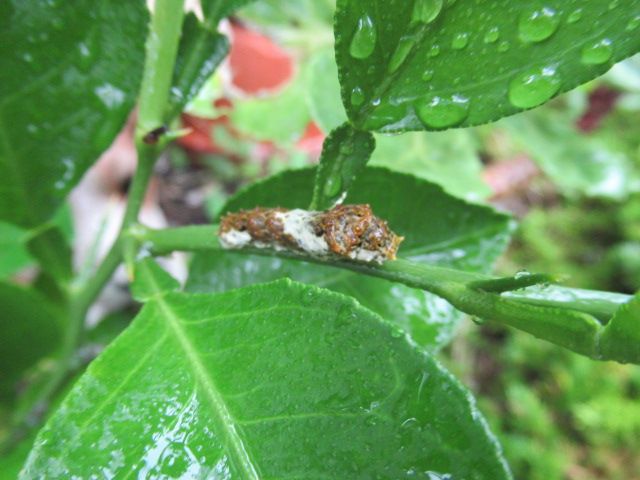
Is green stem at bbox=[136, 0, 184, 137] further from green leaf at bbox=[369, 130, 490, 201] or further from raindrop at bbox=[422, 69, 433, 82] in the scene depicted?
green leaf at bbox=[369, 130, 490, 201]

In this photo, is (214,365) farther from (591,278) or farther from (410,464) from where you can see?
(591,278)

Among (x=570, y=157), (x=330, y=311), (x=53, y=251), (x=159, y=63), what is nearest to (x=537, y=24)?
(x=330, y=311)

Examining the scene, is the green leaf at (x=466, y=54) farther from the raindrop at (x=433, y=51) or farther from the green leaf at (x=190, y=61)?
the green leaf at (x=190, y=61)

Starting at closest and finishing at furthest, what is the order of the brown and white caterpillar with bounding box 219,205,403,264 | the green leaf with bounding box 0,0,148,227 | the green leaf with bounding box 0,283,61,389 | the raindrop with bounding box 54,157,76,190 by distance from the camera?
1. the brown and white caterpillar with bounding box 219,205,403,264
2. the green leaf with bounding box 0,0,148,227
3. the raindrop with bounding box 54,157,76,190
4. the green leaf with bounding box 0,283,61,389

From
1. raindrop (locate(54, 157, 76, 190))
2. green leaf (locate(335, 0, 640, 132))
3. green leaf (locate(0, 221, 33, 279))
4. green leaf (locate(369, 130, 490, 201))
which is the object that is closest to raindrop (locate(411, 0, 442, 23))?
green leaf (locate(335, 0, 640, 132))

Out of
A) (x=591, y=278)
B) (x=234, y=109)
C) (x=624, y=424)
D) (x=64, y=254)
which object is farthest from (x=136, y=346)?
(x=591, y=278)

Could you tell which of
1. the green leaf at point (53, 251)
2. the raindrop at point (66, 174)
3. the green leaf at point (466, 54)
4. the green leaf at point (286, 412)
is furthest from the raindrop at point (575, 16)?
the green leaf at point (53, 251)
